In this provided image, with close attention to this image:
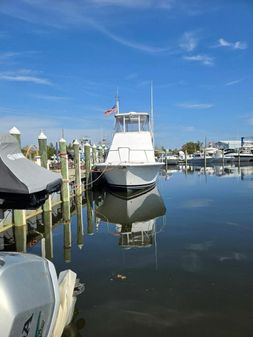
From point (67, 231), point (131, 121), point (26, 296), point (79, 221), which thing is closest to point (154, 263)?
point (67, 231)

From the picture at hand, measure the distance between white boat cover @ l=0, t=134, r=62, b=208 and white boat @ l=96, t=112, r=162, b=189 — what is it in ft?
46.6

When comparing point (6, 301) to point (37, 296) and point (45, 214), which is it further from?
point (45, 214)

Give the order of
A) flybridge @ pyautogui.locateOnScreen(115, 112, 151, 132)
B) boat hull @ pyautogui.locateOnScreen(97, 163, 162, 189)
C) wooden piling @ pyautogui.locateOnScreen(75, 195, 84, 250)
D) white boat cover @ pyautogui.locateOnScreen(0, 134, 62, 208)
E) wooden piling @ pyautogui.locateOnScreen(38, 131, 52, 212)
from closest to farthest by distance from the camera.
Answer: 1. white boat cover @ pyautogui.locateOnScreen(0, 134, 62, 208)
2. wooden piling @ pyautogui.locateOnScreen(75, 195, 84, 250)
3. wooden piling @ pyautogui.locateOnScreen(38, 131, 52, 212)
4. boat hull @ pyautogui.locateOnScreen(97, 163, 162, 189)
5. flybridge @ pyautogui.locateOnScreen(115, 112, 151, 132)

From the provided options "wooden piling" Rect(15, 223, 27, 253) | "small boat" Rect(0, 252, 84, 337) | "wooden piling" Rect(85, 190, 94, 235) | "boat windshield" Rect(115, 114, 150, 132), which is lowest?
"wooden piling" Rect(85, 190, 94, 235)

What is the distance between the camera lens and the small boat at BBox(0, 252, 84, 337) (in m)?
3.54

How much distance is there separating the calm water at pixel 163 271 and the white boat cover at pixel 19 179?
197cm

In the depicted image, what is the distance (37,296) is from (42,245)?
6.76 m

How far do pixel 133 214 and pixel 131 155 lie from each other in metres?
7.80

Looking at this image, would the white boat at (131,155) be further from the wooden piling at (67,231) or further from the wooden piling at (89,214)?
the wooden piling at (67,231)

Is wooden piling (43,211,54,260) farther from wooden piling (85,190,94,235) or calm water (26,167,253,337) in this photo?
wooden piling (85,190,94,235)

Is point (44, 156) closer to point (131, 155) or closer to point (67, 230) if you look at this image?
point (67, 230)

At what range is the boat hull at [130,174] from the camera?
21.0 m

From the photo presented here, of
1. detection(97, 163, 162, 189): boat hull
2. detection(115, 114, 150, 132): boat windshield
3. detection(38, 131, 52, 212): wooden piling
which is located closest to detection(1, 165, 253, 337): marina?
detection(38, 131, 52, 212): wooden piling

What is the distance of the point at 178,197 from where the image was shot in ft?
67.5
